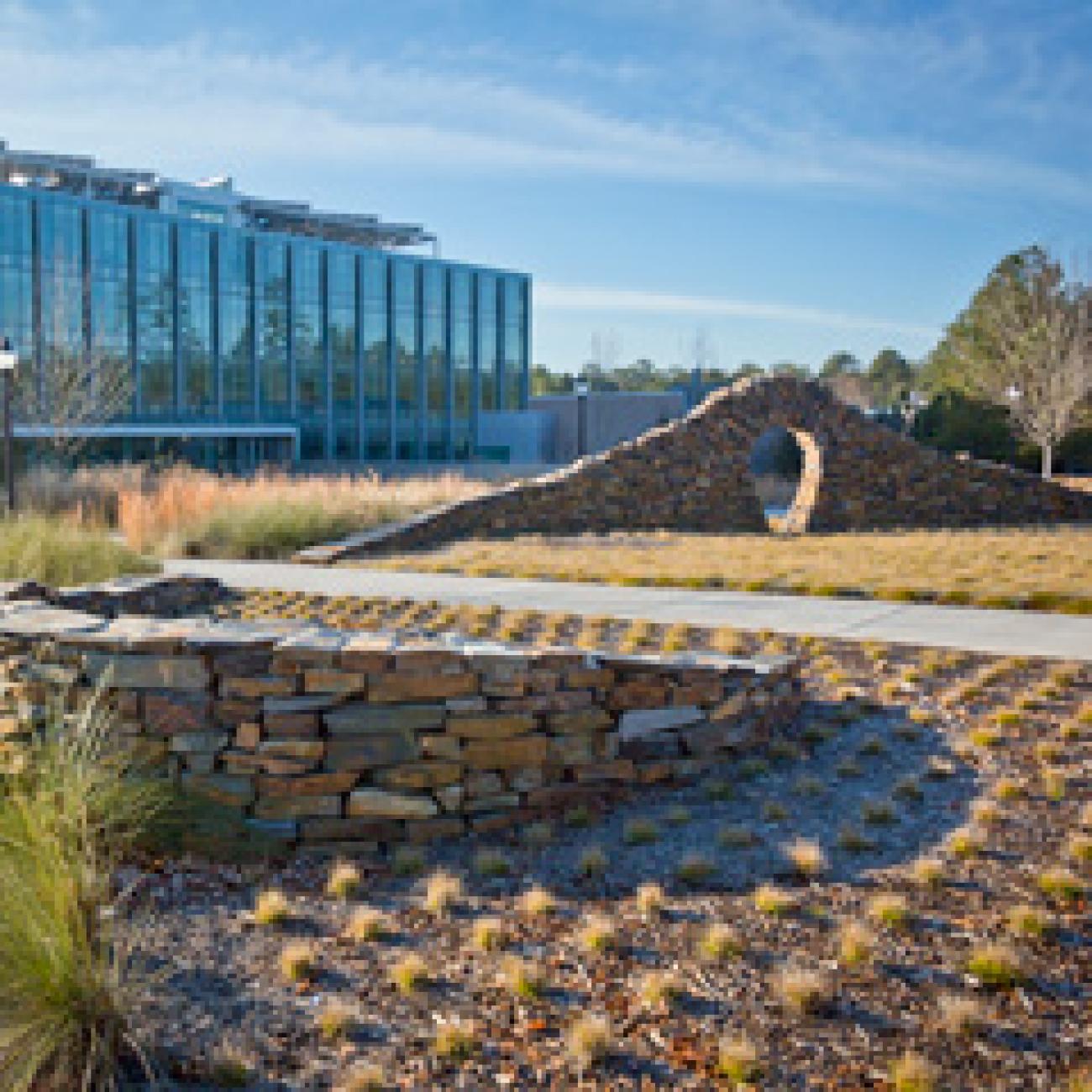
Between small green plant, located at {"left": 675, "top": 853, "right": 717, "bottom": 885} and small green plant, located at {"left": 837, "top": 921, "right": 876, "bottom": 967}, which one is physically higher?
small green plant, located at {"left": 837, "top": 921, "right": 876, "bottom": 967}

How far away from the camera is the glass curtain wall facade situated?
33.2 meters

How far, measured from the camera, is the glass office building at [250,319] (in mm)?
33438

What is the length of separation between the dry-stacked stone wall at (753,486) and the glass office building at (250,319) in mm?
14872

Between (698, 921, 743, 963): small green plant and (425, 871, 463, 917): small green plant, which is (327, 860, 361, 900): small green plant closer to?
(425, 871, 463, 917): small green plant

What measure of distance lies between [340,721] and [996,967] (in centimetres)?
286

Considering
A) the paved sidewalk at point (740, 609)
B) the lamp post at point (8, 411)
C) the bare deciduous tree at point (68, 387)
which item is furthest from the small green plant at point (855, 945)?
the bare deciduous tree at point (68, 387)

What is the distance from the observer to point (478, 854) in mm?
4996

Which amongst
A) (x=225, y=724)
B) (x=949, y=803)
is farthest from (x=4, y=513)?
(x=949, y=803)

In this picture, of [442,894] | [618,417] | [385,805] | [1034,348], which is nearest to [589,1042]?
[442,894]

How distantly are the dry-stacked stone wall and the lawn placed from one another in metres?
0.89

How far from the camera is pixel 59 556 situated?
10.5 metres

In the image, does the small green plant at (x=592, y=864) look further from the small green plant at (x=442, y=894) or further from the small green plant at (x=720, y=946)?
the small green plant at (x=720, y=946)

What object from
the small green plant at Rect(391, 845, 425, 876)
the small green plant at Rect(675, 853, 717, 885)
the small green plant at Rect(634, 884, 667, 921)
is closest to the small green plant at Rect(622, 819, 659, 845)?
the small green plant at Rect(675, 853, 717, 885)

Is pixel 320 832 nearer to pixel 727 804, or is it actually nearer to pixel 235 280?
pixel 727 804
